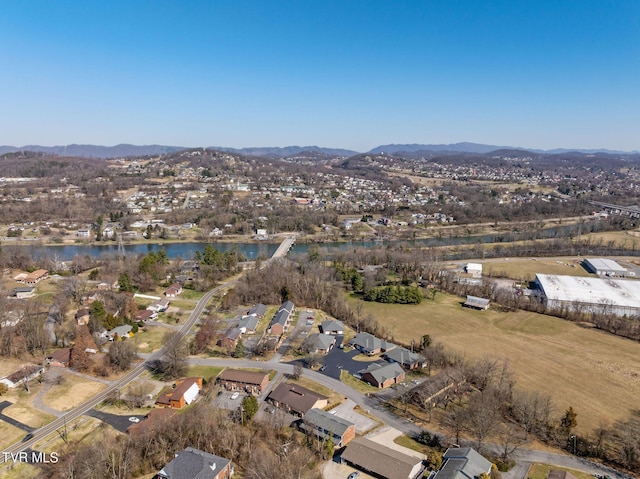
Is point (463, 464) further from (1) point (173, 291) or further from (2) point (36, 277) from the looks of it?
(2) point (36, 277)

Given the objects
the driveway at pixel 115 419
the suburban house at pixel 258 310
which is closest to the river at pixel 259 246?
the suburban house at pixel 258 310

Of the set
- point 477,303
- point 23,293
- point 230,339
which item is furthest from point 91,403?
point 477,303

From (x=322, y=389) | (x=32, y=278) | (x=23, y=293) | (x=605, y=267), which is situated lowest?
(x=322, y=389)

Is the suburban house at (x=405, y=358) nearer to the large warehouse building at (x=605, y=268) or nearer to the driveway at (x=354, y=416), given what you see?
the driveway at (x=354, y=416)

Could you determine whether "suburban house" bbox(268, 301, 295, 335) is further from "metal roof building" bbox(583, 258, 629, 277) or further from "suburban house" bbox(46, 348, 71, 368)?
"metal roof building" bbox(583, 258, 629, 277)

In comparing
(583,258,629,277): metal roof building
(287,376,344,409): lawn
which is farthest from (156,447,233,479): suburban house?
(583,258,629,277): metal roof building

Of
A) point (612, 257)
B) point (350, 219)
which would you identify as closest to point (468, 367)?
point (612, 257)

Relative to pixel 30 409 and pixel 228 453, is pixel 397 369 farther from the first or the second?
pixel 30 409
